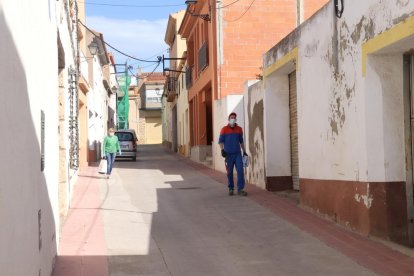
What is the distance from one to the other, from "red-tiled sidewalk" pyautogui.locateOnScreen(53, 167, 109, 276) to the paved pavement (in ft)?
0.04

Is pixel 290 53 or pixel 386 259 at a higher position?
pixel 290 53

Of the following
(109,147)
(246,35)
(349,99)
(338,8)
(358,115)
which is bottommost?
(109,147)

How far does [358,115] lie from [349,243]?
1.73 metres

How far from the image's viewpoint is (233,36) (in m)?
20.8

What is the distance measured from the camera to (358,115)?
802 centimetres

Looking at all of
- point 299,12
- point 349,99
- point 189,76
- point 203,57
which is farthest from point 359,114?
point 189,76

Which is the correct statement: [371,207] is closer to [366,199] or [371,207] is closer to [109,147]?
[366,199]

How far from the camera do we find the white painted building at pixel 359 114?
741cm

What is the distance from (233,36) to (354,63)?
42.6ft

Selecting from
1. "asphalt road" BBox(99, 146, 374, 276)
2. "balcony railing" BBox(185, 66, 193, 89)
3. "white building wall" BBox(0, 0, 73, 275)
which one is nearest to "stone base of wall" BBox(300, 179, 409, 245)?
"asphalt road" BBox(99, 146, 374, 276)

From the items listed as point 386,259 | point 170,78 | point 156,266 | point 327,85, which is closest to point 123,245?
point 156,266

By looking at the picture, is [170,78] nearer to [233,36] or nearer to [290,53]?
[233,36]

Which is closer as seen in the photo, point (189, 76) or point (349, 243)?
point (349, 243)

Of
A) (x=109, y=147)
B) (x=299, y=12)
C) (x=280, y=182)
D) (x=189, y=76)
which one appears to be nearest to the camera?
(x=280, y=182)
